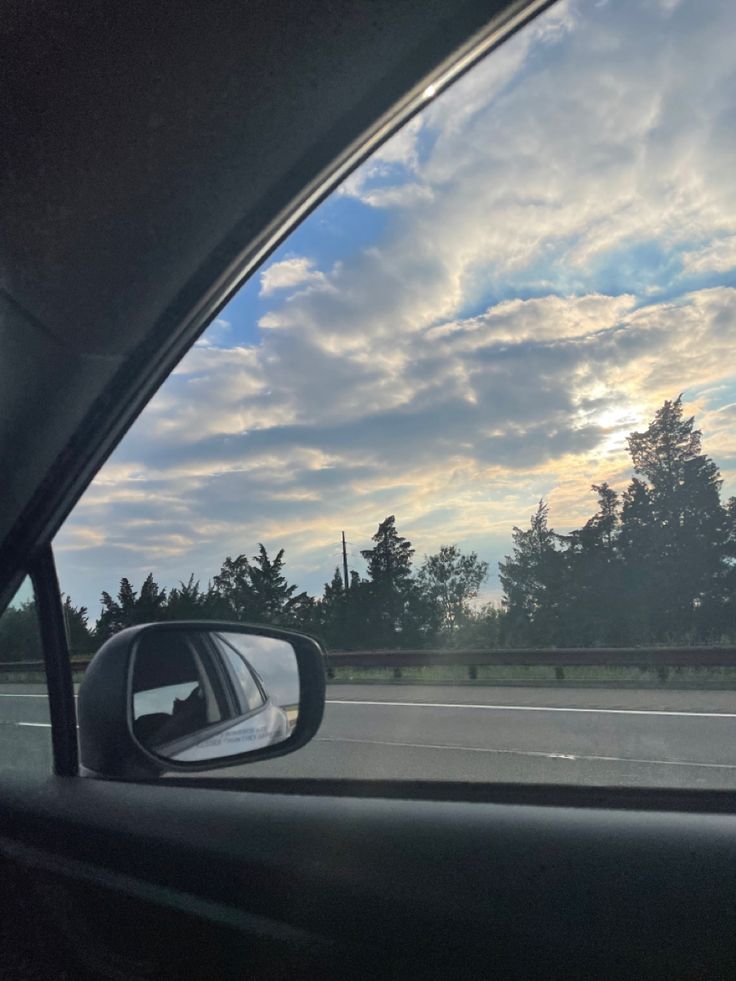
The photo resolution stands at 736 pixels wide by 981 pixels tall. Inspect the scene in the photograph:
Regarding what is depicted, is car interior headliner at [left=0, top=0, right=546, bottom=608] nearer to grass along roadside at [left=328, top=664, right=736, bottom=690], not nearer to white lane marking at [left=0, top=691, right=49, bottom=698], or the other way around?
white lane marking at [left=0, top=691, right=49, bottom=698]

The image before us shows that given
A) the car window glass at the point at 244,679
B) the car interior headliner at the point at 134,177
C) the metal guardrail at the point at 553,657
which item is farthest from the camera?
the car window glass at the point at 244,679

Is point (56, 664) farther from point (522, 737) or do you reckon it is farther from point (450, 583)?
point (522, 737)

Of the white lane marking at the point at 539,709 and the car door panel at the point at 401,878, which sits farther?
the white lane marking at the point at 539,709

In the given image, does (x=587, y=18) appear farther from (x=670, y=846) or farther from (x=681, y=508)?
(x=670, y=846)

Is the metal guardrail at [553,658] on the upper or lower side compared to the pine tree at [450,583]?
lower

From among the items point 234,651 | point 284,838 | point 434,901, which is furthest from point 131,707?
point 434,901

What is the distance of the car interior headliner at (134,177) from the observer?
203 cm

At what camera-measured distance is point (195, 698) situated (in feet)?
7.69

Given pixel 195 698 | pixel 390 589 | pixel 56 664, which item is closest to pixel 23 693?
pixel 56 664

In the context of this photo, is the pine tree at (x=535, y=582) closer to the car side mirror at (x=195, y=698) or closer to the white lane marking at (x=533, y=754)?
the white lane marking at (x=533, y=754)

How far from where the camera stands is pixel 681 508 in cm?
182

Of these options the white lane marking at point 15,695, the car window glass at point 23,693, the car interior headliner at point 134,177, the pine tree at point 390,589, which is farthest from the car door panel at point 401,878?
the car interior headliner at point 134,177

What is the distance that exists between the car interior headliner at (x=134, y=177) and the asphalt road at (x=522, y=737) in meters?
0.87

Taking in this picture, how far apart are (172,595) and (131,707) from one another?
0.30 meters
